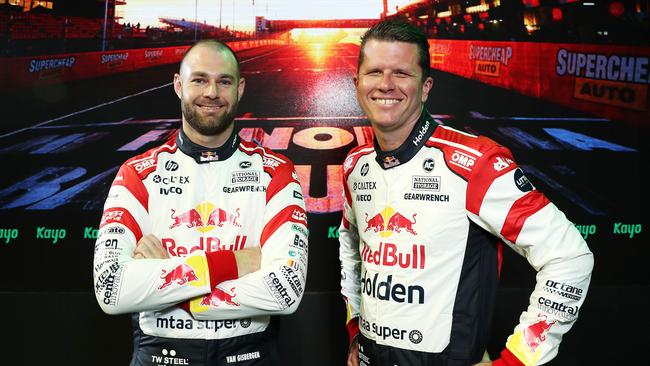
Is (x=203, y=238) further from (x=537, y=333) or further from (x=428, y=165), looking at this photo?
(x=537, y=333)

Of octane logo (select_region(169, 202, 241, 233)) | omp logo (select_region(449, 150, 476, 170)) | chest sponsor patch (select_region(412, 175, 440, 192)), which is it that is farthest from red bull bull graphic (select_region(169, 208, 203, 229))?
omp logo (select_region(449, 150, 476, 170))

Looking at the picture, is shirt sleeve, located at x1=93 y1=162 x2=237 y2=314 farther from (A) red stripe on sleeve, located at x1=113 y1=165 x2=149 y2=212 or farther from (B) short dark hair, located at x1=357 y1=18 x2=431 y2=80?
(B) short dark hair, located at x1=357 y1=18 x2=431 y2=80

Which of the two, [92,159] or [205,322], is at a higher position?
[92,159]

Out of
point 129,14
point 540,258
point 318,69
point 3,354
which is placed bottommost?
point 3,354

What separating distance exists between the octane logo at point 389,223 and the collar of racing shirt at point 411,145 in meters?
0.16

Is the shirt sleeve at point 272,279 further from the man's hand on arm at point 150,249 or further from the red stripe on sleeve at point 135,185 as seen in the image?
the red stripe on sleeve at point 135,185

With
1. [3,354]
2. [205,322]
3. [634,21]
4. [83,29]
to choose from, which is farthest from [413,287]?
[83,29]

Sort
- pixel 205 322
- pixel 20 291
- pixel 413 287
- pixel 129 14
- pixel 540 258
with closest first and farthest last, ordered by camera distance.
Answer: pixel 540 258
pixel 413 287
pixel 205 322
pixel 20 291
pixel 129 14

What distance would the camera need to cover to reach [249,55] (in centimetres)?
448

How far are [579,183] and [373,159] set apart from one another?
284 centimetres

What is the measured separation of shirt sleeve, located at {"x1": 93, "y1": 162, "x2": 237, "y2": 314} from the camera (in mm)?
1768

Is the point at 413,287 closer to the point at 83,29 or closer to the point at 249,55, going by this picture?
the point at 249,55

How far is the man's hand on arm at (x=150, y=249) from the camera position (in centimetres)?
188

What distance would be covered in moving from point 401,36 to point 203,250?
98cm
